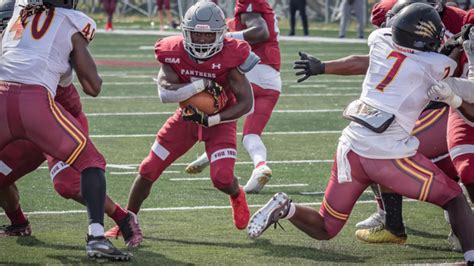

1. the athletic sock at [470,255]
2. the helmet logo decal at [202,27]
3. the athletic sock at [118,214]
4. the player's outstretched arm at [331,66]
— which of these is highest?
the helmet logo decal at [202,27]

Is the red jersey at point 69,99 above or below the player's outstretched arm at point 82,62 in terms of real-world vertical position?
below

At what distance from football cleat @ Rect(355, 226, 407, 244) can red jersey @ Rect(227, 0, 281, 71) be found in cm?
270

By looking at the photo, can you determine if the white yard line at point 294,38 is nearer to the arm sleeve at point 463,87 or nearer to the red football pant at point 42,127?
the arm sleeve at point 463,87

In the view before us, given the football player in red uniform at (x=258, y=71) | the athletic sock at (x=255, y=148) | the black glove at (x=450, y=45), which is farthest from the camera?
the football player in red uniform at (x=258, y=71)

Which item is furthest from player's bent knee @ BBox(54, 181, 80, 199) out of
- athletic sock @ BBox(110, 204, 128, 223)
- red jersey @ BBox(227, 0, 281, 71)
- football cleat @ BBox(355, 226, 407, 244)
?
red jersey @ BBox(227, 0, 281, 71)

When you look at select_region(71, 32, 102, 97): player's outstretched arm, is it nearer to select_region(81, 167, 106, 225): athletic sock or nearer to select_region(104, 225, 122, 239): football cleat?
select_region(81, 167, 106, 225): athletic sock

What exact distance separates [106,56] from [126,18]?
1398 cm

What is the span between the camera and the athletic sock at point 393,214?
7051 mm

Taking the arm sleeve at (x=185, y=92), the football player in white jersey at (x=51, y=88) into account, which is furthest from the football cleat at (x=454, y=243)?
the football player in white jersey at (x=51, y=88)

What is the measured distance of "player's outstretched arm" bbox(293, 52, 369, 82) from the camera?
6.58 metres

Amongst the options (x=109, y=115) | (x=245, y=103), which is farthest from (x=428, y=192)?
(x=109, y=115)

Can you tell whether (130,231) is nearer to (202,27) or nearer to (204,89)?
(204,89)

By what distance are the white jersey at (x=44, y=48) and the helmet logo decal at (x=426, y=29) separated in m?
1.75

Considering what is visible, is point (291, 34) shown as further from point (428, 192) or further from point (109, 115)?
point (428, 192)
